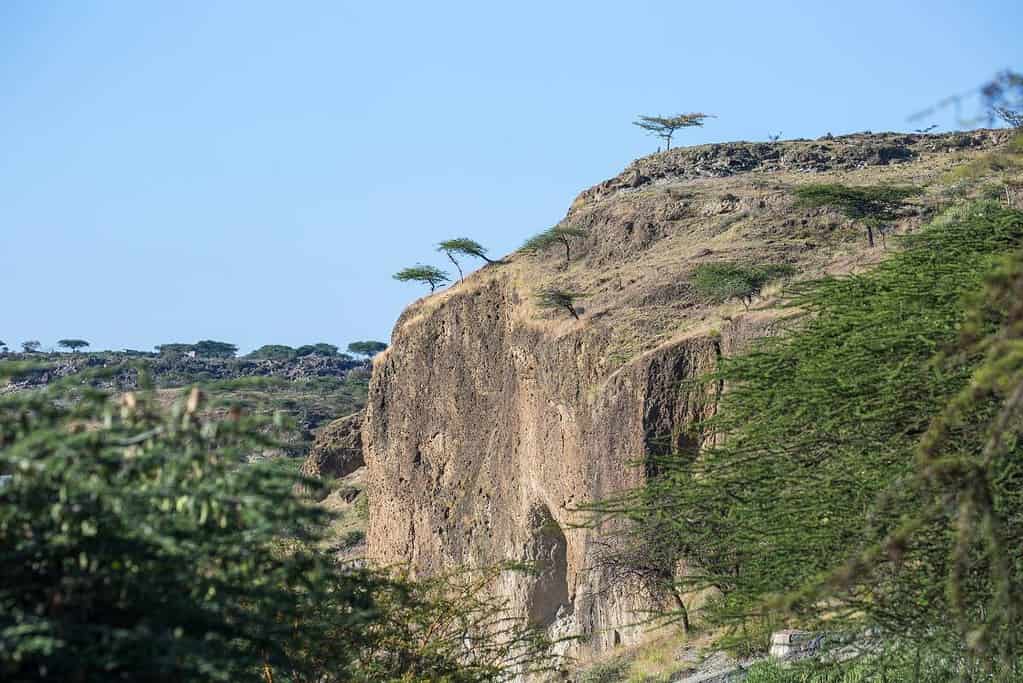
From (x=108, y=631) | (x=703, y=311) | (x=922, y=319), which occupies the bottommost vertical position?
(x=108, y=631)

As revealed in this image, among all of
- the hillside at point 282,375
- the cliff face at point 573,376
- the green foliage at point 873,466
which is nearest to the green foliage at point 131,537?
the green foliage at point 873,466

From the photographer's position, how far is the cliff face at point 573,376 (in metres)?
30.9

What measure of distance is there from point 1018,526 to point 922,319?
108 inches

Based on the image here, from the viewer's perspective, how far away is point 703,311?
3253 centimetres

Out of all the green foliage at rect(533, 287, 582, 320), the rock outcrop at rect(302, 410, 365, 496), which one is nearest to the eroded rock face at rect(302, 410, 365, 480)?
the rock outcrop at rect(302, 410, 365, 496)

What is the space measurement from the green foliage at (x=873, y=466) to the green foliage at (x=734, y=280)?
1107 cm

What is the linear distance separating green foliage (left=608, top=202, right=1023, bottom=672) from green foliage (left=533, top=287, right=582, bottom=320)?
49.2 feet

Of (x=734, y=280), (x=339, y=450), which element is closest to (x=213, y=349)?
(x=339, y=450)

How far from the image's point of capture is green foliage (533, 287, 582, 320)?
119 feet

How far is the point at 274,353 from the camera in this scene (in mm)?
125188

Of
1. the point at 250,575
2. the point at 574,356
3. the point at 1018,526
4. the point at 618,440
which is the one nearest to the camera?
the point at 250,575

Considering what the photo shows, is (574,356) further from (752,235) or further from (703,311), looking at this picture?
(752,235)

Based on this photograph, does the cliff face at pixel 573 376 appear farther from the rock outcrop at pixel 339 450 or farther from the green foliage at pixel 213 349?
the green foliage at pixel 213 349

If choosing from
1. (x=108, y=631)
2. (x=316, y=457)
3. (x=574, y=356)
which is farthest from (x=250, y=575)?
(x=316, y=457)
